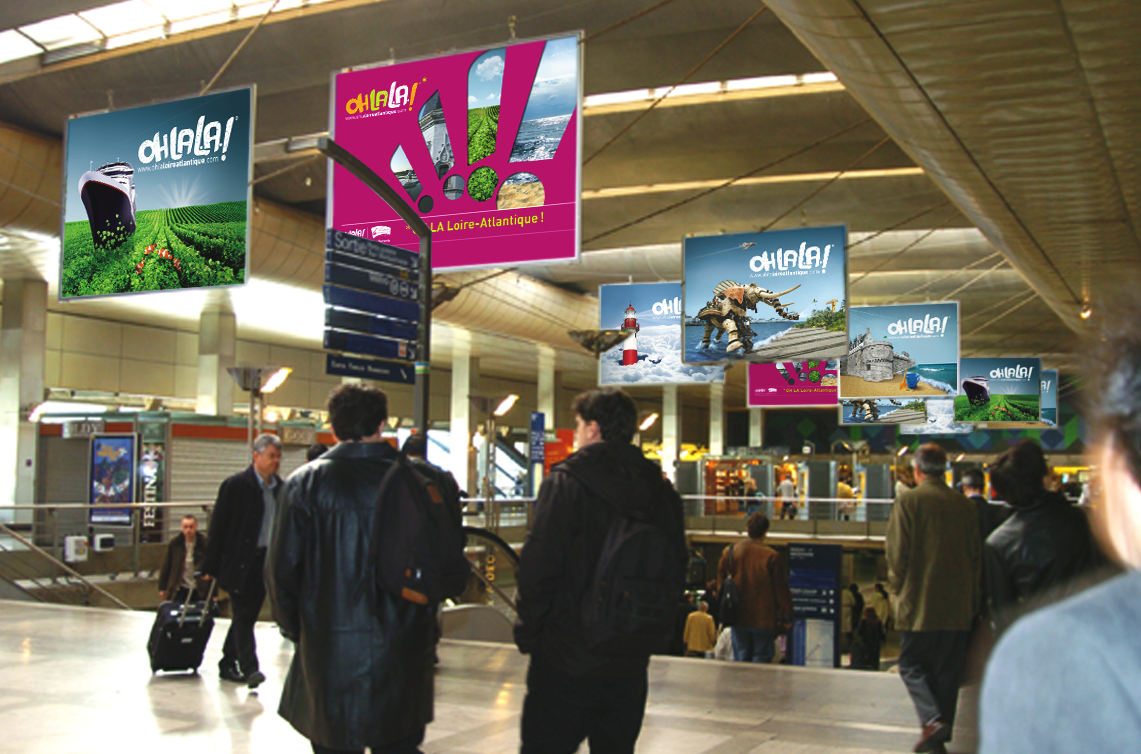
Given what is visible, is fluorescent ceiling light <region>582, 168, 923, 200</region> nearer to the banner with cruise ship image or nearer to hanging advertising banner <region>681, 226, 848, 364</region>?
hanging advertising banner <region>681, 226, 848, 364</region>

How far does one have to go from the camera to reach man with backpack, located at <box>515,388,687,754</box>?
3.20m

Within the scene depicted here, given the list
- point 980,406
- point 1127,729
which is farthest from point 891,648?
point 1127,729

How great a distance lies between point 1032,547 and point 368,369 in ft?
11.6

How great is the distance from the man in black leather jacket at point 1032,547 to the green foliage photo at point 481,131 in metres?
4.72

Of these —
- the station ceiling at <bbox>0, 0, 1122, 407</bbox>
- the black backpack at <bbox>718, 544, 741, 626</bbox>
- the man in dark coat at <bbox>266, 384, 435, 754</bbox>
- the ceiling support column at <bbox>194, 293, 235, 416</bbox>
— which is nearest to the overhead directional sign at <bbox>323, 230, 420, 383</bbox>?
the station ceiling at <bbox>0, 0, 1122, 407</bbox>

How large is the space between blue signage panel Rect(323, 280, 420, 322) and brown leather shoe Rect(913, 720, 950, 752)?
3.65 metres

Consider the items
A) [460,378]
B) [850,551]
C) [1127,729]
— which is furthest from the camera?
[460,378]

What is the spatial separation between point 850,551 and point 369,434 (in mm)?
23304

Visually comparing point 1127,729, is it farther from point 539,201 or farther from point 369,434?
point 539,201

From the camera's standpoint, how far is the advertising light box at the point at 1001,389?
19.8 meters

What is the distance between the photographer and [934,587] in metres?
5.49

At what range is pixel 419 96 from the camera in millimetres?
8305

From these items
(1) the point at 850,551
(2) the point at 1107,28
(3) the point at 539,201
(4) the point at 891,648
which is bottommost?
(4) the point at 891,648

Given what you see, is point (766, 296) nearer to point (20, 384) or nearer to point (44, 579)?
point (44, 579)
